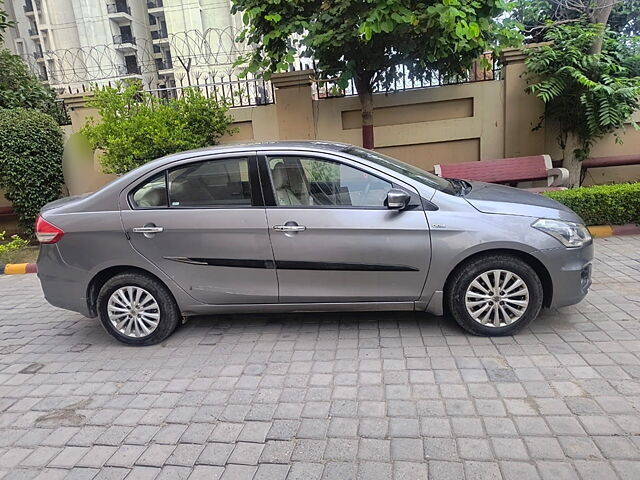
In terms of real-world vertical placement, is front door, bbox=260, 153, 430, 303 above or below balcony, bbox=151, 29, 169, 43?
below

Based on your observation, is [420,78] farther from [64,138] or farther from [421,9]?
[64,138]

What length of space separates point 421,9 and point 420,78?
2267mm

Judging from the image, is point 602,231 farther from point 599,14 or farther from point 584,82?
point 599,14

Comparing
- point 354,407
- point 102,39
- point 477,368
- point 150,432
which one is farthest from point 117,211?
point 102,39

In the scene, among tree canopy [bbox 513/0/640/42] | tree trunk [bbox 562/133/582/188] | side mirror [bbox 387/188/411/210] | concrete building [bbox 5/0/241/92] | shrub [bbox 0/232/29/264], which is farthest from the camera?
concrete building [bbox 5/0/241/92]

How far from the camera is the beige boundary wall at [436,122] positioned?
8125mm

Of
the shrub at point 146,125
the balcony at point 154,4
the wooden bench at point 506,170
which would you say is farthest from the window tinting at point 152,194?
the balcony at point 154,4

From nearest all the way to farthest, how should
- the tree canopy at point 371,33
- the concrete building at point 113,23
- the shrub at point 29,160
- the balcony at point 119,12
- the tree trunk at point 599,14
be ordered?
the tree canopy at point 371,33, the tree trunk at point 599,14, the shrub at point 29,160, the concrete building at point 113,23, the balcony at point 119,12

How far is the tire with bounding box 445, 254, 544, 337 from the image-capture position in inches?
139

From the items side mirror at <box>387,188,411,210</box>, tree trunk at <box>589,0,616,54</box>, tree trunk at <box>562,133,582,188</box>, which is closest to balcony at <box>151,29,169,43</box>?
tree trunk at <box>589,0,616,54</box>

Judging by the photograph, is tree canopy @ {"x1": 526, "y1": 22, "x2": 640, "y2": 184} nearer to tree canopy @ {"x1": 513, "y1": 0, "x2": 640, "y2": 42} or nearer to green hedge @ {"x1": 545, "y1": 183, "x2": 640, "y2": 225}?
tree canopy @ {"x1": 513, "y1": 0, "x2": 640, "y2": 42}

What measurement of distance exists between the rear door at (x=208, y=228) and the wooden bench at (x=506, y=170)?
468 centimetres

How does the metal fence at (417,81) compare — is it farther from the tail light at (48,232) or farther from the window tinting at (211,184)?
the tail light at (48,232)

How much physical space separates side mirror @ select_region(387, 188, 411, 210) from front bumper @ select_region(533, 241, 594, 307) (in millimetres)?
1060
